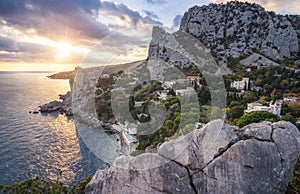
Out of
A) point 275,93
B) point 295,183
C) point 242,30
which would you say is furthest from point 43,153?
point 242,30

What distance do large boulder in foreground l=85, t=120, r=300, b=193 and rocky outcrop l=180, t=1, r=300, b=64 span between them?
34898 millimetres

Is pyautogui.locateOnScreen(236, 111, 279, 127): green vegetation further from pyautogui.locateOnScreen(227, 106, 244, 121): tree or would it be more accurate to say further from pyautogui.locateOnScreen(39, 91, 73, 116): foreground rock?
pyautogui.locateOnScreen(39, 91, 73, 116): foreground rock

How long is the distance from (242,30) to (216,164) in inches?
1754

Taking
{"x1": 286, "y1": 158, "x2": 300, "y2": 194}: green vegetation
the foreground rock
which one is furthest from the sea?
{"x1": 286, "y1": 158, "x2": 300, "y2": 194}: green vegetation

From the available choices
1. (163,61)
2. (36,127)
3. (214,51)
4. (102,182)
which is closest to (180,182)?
(102,182)

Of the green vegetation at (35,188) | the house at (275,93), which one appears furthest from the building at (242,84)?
the green vegetation at (35,188)

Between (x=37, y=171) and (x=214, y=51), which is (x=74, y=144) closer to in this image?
(x=37, y=171)

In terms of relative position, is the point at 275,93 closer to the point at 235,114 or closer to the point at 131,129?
the point at 235,114

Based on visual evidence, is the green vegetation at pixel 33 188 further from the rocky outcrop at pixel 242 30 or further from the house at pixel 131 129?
the rocky outcrop at pixel 242 30

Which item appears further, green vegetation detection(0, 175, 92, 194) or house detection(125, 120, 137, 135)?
house detection(125, 120, 137, 135)

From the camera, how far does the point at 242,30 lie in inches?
1695

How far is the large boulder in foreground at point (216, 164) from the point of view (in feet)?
20.1

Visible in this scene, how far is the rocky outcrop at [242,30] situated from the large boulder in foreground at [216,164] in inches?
1374

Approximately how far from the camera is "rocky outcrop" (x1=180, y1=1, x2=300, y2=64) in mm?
38531
